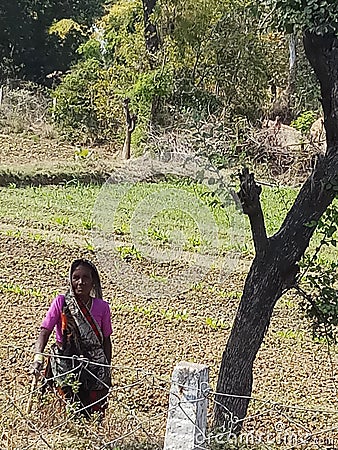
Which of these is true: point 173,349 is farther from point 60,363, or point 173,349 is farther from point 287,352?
point 60,363

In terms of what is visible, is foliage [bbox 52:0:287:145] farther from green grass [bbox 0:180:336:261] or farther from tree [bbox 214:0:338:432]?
tree [bbox 214:0:338:432]

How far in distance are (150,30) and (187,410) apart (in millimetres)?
14998

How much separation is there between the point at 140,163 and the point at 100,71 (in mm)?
3668

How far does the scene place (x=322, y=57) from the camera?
315 cm

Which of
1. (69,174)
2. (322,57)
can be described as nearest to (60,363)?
(322,57)

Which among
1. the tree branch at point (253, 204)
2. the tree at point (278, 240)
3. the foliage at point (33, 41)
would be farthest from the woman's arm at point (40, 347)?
the foliage at point (33, 41)

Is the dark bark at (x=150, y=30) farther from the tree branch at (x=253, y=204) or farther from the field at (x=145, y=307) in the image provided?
the tree branch at (x=253, y=204)

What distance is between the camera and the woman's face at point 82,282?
360cm

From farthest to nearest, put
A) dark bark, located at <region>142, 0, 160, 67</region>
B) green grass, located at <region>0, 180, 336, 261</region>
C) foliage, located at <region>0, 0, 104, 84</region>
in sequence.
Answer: foliage, located at <region>0, 0, 104, 84</region> → dark bark, located at <region>142, 0, 160, 67</region> → green grass, located at <region>0, 180, 336, 261</region>

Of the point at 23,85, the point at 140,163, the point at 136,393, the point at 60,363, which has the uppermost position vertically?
the point at 23,85

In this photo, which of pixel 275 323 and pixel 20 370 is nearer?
pixel 20 370

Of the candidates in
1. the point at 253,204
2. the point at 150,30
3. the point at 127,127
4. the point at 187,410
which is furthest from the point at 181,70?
the point at 187,410

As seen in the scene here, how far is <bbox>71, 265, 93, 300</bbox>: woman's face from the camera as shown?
3.60 metres

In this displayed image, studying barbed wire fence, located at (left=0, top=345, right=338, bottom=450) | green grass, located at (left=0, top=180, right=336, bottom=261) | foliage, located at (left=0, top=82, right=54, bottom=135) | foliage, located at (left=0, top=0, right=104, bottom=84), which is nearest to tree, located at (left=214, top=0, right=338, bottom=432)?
barbed wire fence, located at (left=0, top=345, right=338, bottom=450)
